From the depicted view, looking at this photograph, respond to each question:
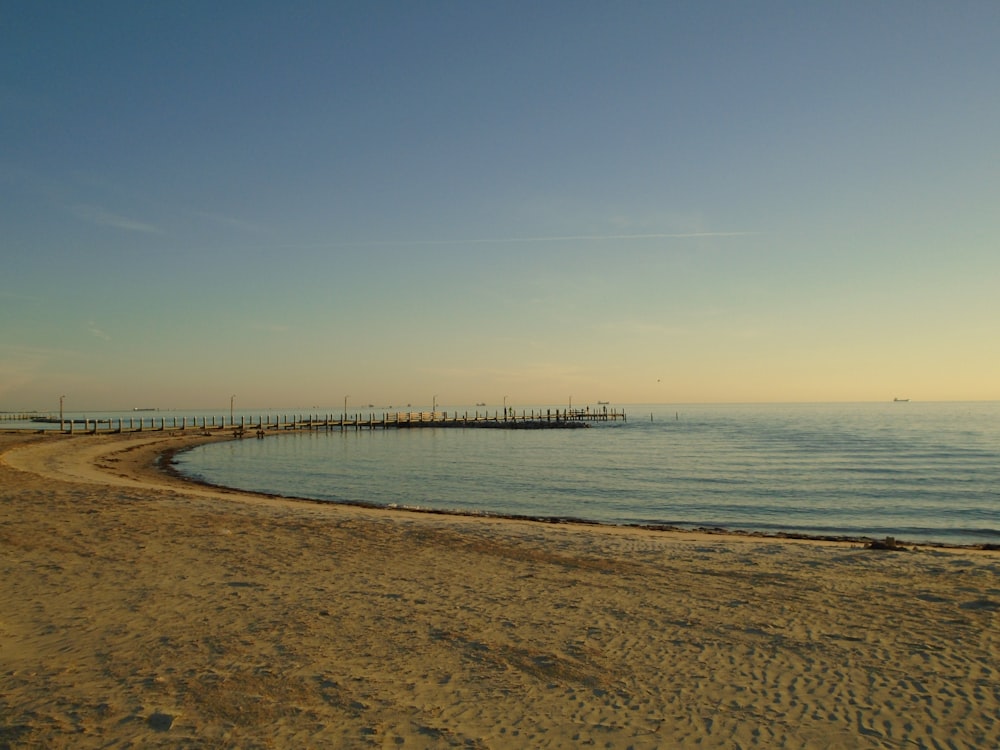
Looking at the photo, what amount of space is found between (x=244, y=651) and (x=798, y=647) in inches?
229

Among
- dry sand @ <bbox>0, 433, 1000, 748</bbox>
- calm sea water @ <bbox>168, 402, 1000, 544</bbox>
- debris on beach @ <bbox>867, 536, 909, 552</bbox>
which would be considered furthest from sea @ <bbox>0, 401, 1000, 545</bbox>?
dry sand @ <bbox>0, 433, 1000, 748</bbox>

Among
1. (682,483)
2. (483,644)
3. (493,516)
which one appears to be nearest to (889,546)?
(483,644)

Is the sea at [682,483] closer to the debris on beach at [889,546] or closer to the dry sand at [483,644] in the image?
the debris on beach at [889,546]

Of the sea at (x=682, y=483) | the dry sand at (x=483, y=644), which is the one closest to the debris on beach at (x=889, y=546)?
the dry sand at (x=483, y=644)

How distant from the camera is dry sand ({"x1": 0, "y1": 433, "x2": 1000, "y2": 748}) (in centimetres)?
522

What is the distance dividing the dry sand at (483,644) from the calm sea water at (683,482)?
9.11 m

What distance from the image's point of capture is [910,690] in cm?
599

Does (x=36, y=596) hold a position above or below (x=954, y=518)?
above

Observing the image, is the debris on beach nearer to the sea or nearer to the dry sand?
the dry sand

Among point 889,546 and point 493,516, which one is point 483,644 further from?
point 493,516

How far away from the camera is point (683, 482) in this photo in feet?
103

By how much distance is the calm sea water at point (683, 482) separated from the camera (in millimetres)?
21734

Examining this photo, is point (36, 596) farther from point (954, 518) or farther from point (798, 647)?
point (954, 518)

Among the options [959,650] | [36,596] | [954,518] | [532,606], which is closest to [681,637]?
[532,606]
